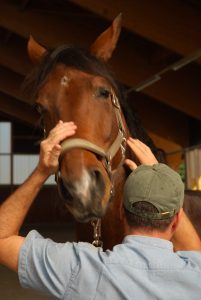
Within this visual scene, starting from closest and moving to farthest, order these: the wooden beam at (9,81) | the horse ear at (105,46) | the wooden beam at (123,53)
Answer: the horse ear at (105,46)
the wooden beam at (123,53)
the wooden beam at (9,81)

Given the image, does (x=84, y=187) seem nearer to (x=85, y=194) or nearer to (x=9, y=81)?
(x=85, y=194)

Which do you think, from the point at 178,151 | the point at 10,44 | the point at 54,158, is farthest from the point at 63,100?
the point at 178,151

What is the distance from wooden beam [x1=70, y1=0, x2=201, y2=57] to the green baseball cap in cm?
358

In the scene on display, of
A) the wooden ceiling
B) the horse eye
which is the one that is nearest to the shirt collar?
the horse eye

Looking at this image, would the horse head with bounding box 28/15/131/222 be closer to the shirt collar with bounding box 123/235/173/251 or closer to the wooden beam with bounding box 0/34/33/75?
the shirt collar with bounding box 123/235/173/251

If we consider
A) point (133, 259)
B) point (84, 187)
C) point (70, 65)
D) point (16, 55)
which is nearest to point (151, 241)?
point (133, 259)

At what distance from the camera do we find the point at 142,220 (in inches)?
36.5

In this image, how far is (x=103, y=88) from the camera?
5.74 ft

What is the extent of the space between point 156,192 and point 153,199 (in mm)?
15

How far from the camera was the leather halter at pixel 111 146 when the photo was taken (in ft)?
4.73

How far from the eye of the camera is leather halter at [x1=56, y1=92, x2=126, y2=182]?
1.44 m

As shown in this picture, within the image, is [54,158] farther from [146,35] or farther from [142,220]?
[146,35]

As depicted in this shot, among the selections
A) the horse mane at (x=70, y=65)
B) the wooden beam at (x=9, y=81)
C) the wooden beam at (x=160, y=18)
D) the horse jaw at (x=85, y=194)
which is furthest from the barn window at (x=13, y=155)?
the horse jaw at (x=85, y=194)

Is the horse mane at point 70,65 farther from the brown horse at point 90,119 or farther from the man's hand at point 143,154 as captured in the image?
the man's hand at point 143,154
